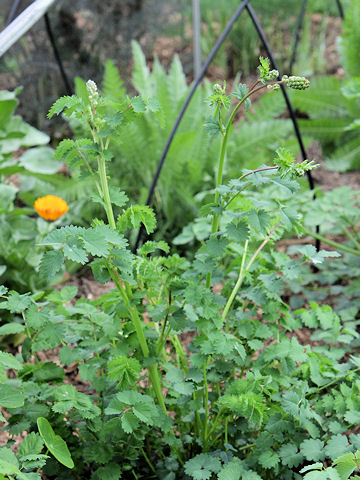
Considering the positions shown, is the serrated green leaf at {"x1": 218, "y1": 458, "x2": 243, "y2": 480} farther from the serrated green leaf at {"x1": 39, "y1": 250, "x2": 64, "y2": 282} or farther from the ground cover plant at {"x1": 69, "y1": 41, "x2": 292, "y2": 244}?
the ground cover plant at {"x1": 69, "y1": 41, "x2": 292, "y2": 244}

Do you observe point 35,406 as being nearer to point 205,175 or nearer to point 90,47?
point 205,175

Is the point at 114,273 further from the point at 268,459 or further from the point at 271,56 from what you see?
the point at 271,56

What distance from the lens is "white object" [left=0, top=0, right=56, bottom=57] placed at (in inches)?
43.5

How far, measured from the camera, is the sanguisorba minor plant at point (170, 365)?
95 centimetres

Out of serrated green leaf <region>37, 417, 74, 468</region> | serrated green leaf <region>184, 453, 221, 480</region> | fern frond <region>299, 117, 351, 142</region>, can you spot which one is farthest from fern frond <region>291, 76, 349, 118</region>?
serrated green leaf <region>37, 417, 74, 468</region>

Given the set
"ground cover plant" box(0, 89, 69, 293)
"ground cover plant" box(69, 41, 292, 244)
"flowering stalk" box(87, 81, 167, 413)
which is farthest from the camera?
"ground cover plant" box(69, 41, 292, 244)

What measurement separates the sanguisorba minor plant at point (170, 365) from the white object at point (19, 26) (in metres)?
0.25

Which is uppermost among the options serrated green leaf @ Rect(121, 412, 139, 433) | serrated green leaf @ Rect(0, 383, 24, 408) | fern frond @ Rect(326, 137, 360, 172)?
serrated green leaf @ Rect(0, 383, 24, 408)

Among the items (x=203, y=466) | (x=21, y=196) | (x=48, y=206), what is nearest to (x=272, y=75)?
(x=203, y=466)

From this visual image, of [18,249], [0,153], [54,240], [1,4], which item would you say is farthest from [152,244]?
[1,4]

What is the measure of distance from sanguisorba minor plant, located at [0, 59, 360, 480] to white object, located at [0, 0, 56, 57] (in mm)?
254

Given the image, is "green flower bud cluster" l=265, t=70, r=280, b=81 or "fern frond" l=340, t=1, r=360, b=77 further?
"fern frond" l=340, t=1, r=360, b=77

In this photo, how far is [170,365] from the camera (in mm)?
1162

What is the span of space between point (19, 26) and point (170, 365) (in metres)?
0.77
